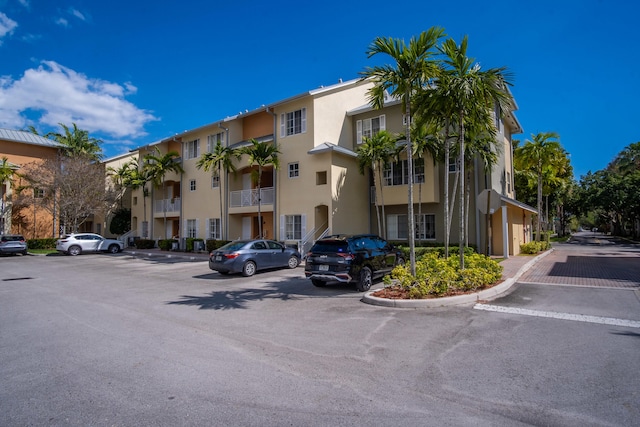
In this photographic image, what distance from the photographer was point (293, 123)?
22672mm

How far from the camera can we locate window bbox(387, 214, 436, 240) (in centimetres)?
2136

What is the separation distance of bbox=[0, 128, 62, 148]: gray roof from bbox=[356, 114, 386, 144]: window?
3297cm

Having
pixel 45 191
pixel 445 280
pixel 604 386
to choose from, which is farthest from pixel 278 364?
pixel 45 191

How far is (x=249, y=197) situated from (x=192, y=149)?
28.6 ft

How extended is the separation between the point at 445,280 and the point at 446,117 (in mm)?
5143

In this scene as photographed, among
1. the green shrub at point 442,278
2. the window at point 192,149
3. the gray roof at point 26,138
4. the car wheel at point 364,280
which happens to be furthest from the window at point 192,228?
the green shrub at point 442,278

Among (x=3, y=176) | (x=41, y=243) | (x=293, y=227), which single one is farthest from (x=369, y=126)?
(x=3, y=176)

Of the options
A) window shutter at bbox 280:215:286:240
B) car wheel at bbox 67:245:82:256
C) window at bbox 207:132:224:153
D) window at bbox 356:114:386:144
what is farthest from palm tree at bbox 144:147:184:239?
window at bbox 356:114:386:144

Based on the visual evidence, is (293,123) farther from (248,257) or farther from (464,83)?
(464,83)

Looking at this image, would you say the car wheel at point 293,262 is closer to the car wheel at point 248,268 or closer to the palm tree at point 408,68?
the car wheel at point 248,268

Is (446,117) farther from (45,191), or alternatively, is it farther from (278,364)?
(45,191)

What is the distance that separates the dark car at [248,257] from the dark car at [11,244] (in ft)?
68.3

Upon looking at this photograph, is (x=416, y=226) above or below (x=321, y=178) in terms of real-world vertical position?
below

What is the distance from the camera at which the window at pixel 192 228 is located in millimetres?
28419
